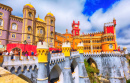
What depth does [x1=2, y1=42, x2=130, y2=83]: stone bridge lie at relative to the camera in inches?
343

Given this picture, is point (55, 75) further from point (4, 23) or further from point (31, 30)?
point (4, 23)

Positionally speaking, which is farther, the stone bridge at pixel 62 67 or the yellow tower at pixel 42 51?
the yellow tower at pixel 42 51

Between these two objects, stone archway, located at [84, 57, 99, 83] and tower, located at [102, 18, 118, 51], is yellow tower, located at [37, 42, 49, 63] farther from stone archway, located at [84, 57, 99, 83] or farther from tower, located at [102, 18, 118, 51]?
tower, located at [102, 18, 118, 51]

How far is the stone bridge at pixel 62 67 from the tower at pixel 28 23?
50.1 ft

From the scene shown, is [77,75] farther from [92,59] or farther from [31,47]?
[31,47]

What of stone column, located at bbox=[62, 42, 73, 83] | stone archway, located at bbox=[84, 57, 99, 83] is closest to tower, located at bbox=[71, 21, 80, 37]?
stone archway, located at bbox=[84, 57, 99, 83]

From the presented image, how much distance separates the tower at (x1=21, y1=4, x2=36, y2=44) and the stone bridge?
50.1ft

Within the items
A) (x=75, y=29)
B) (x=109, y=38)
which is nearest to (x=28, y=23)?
(x=75, y=29)

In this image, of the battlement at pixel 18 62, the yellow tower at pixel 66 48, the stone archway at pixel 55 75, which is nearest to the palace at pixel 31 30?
the yellow tower at pixel 66 48

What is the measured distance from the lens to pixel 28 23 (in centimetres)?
2548

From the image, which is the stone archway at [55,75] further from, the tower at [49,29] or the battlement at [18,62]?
the tower at [49,29]

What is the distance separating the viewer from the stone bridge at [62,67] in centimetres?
871

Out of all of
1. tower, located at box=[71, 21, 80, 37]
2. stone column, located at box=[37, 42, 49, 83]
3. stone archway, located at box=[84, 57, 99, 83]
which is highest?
tower, located at box=[71, 21, 80, 37]

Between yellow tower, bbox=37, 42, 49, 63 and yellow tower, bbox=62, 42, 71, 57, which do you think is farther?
yellow tower, bbox=62, 42, 71, 57
